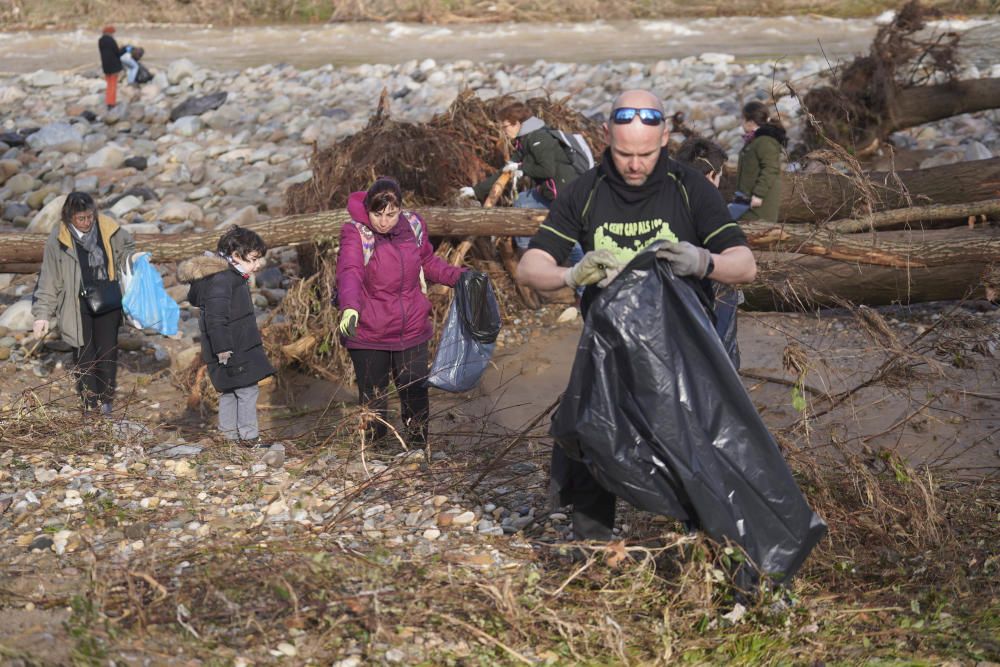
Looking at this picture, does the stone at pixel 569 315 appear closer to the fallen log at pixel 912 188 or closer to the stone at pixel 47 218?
the fallen log at pixel 912 188

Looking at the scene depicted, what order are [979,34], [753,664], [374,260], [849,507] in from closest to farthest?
[753,664] < [849,507] < [374,260] < [979,34]

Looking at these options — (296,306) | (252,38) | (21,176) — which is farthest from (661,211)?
(252,38)

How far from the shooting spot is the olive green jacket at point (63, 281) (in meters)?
6.63

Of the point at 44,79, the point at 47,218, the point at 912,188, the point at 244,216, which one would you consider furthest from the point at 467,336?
the point at 44,79

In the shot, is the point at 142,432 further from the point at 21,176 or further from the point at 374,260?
the point at 21,176

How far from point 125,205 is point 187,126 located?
328 cm

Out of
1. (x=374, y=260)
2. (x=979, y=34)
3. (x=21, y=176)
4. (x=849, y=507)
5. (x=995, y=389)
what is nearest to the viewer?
(x=849, y=507)

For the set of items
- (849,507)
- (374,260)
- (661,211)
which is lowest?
(849,507)

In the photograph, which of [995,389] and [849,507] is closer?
[849,507]

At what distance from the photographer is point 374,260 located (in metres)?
5.71

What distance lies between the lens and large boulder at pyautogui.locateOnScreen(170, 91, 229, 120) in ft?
52.0

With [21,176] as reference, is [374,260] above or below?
above

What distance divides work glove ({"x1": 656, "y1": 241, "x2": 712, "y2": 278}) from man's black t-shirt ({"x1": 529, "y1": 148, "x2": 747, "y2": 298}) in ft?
0.58

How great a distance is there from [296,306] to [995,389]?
4705 millimetres
